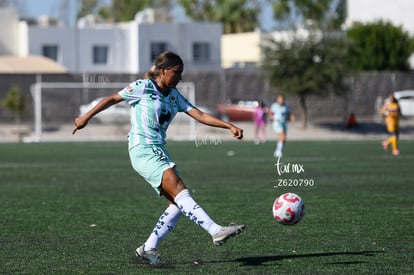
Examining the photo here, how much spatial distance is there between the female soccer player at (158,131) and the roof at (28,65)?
172ft

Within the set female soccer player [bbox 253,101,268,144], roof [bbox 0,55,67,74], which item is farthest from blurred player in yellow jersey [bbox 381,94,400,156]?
roof [bbox 0,55,67,74]

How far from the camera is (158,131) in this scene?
30.7 ft

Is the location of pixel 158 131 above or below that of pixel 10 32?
below

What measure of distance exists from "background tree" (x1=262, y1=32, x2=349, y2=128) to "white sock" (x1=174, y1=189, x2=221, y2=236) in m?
41.5

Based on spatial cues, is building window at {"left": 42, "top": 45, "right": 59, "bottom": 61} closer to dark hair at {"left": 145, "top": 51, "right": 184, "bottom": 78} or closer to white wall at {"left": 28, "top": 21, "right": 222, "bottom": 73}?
white wall at {"left": 28, "top": 21, "right": 222, "bottom": 73}

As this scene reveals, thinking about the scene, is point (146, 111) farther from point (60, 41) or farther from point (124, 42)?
point (124, 42)

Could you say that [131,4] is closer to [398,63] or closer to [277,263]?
[398,63]

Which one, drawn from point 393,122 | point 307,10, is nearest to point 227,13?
point 307,10

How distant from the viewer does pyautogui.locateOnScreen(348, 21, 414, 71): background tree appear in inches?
2904

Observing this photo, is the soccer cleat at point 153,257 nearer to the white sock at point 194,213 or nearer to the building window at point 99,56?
the white sock at point 194,213

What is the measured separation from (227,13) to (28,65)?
34.2 m

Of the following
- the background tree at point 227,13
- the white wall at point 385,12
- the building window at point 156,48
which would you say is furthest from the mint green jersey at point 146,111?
the background tree at point 227,13

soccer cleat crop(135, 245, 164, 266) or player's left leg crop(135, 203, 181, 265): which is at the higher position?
player's left leg crop(135, 203, 181, 265)

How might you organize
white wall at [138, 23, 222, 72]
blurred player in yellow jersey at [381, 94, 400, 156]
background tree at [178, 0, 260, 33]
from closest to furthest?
Result: blurred player in yellow jersey at [381, 94, 400, 156]
white wall at [138, 23, 222, 72]
background tree at [178, 0, 260, 33]
